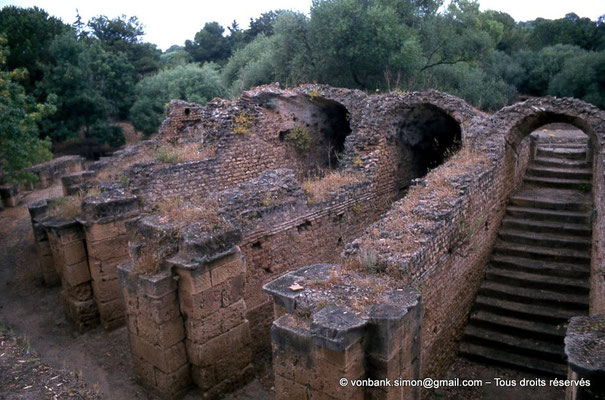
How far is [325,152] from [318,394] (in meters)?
9.60

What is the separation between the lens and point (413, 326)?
461cm

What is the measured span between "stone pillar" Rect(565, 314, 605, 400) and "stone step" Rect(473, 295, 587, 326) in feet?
12.3

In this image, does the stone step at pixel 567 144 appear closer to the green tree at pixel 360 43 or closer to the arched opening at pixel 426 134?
the arched opening at pixel 426 134

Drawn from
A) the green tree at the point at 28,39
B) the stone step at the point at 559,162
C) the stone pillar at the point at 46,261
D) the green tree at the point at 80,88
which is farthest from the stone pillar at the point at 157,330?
the green tree at the point at 28,39

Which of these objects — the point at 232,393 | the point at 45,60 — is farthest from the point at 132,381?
the point at 45,60

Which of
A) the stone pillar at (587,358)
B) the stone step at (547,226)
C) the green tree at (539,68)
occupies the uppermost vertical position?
the green tree at (539,68)

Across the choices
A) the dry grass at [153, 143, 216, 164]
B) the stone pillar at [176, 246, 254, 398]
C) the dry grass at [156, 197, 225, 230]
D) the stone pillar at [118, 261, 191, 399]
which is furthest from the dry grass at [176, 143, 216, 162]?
the stone pillar at [176, 246, 254, 398]

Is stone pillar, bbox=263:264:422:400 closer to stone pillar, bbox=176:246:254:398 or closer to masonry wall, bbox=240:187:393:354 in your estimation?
stone pillar, bbox=176:246:254:398

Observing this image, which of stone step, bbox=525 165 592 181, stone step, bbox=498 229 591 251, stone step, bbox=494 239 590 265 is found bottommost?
stone step, bbox=494 239 590 265

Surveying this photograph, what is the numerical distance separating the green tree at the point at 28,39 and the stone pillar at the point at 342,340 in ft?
84.7

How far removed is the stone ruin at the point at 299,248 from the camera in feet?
14.8

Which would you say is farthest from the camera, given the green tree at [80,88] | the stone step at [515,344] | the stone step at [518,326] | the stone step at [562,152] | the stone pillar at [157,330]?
the green tree at [80,88]

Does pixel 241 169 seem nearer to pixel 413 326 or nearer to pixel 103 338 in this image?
pixel 103 338

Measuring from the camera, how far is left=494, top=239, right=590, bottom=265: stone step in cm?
838
